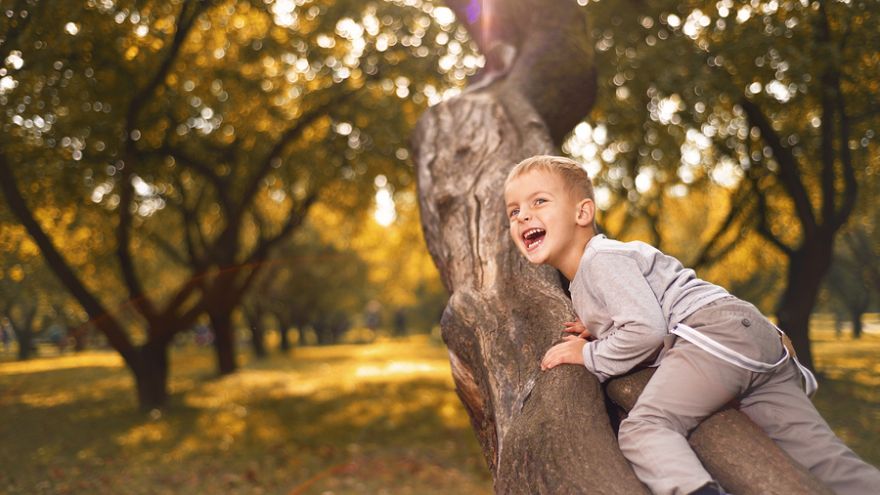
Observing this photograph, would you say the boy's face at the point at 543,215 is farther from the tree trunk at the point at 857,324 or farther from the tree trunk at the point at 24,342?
the tree trunk at the point at 24,342

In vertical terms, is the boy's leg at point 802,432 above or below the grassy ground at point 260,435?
above

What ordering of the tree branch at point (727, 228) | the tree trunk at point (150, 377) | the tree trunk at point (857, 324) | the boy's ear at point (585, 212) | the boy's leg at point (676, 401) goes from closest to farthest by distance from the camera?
the boy's leg at point (676, 401), the boy's ear at point (585, 212), the tree trunk at point (857, 324), the tree trunk at point (150, 377), the tree branch at point (727, 228)

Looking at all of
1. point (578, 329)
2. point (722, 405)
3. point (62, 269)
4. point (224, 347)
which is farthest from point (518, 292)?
point (224, 347)

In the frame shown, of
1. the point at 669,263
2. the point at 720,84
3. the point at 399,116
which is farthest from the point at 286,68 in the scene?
the point at 669,263

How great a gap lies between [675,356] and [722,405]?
25cm

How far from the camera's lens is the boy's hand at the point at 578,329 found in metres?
2.64

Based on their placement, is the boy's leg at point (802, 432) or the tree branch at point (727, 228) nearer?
the boy's leg at point (802, 432)

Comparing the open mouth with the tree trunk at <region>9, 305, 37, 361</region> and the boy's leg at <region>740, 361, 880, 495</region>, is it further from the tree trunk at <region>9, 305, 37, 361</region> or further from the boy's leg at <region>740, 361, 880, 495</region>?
the tree trunk at <region>9, 305, 37, 361</region>

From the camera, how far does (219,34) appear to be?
514 inches

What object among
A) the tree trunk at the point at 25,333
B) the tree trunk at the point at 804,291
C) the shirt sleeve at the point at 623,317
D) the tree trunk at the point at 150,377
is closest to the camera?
the shirt sleeve at the point at 623,317

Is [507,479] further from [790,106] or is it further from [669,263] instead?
[790,106]

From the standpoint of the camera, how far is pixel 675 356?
7.39 ft

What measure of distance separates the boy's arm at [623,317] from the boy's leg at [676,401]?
11 centimetres

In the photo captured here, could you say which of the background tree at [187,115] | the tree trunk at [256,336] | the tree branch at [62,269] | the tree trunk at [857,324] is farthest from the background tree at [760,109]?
the tree trunk at [256,336]
